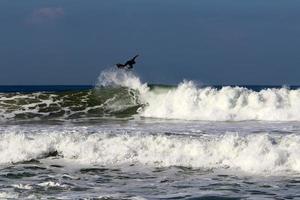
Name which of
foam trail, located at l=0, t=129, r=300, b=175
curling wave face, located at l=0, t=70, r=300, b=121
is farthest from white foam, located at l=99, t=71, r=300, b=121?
foam trail, located at l=0, t=129, r=300, b=175

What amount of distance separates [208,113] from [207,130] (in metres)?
7.31

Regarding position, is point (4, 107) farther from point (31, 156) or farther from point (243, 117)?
point (31, 156)

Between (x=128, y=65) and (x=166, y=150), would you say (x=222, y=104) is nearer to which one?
(x=128, y=65)

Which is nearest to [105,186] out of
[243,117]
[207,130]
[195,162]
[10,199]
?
[10,199]

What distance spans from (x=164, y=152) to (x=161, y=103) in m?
14.8

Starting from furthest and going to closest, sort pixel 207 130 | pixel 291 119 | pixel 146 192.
Answer: 1. pixel 291 119
2. pixel 207 130
3. pixel 146 192

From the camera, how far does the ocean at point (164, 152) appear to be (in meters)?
13.3

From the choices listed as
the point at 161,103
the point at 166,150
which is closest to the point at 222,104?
the point at 161,103

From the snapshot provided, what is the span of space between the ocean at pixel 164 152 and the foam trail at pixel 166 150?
27 mm

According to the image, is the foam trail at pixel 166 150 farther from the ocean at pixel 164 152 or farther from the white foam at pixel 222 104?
the white foam at pixel 222 104

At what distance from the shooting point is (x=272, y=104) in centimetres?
2989

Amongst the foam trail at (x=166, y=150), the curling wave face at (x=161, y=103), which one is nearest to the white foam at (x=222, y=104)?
the curling wave face at (x=161, y=103)

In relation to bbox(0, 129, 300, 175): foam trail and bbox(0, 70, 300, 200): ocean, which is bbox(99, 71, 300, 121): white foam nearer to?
bbox(0, 70, 300, 200): ocean

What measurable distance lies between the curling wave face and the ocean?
0.19ft
